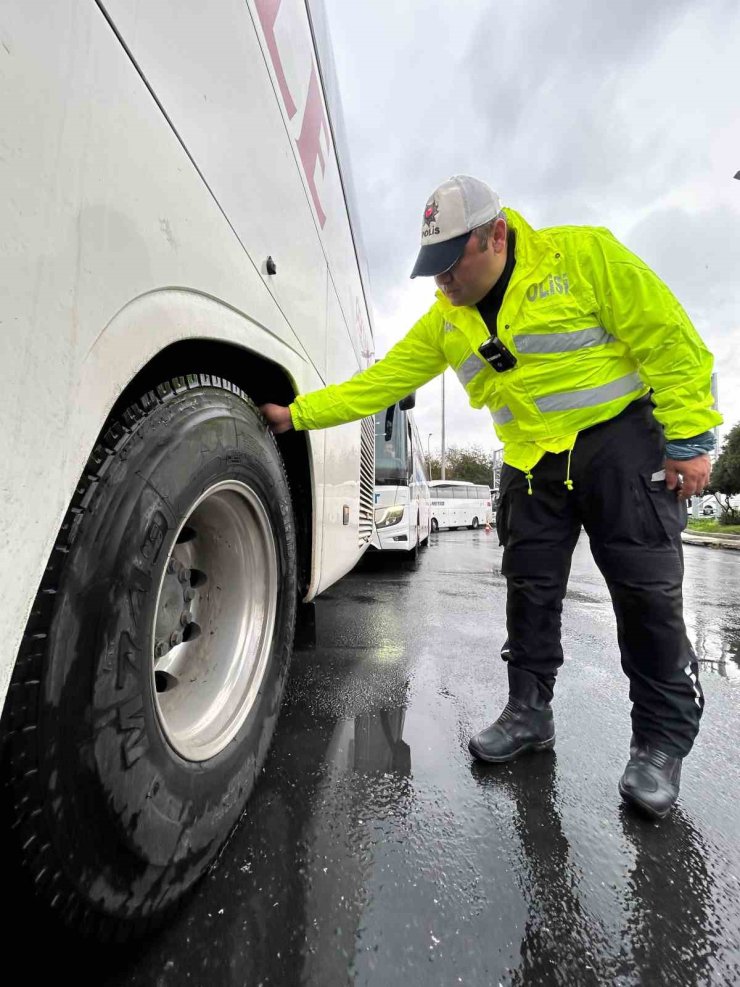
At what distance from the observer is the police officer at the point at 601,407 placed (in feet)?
5.24

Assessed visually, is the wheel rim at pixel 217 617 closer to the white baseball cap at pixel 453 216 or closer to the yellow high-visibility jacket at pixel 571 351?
the yellow high-visibility jacket at pixel 571 351

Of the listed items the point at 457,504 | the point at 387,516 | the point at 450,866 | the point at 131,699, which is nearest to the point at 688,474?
the point at 450,866

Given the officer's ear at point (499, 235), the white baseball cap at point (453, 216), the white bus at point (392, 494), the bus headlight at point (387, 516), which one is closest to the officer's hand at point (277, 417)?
the white baseball cap at point (453, 216)

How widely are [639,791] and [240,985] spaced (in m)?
1.22

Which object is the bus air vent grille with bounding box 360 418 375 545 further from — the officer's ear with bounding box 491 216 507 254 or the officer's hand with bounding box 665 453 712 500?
the officer's hand with bounding box 665 453 712 500

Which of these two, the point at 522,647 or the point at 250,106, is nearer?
the point at 250,106

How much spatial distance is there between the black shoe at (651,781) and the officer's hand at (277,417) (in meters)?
1.57

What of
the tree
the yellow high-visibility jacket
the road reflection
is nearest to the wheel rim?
the yellow high-visibility jacket

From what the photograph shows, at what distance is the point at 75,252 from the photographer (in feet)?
2.52

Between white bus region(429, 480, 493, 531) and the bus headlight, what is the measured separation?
16472mm

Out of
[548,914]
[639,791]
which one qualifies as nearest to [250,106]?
[548,914]

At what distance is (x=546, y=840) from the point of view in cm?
146

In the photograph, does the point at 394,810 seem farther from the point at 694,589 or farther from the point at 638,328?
the point at 694,589

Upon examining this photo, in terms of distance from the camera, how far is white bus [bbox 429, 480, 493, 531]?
941 inches
